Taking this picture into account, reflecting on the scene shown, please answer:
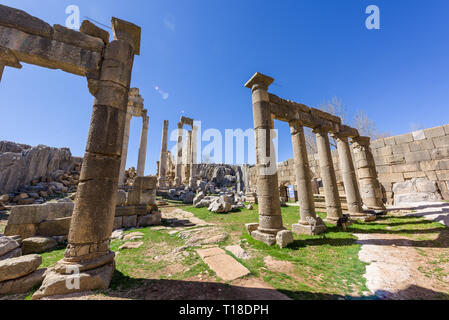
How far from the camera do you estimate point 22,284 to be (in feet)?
9.23

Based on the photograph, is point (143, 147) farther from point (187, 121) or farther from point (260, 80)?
point (260, 80)

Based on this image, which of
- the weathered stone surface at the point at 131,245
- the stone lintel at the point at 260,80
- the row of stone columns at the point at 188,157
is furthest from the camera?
the row of stone columns at the point at 188,157

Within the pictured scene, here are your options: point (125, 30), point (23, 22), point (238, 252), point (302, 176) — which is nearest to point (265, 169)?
point (302, 176)

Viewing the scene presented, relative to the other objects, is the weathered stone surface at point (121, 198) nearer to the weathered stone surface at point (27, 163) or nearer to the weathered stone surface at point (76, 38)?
the weathered stone surface at point (76, 38)

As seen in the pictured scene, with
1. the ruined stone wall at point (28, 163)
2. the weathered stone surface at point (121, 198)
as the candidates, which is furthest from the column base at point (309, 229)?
the ruined stone wall at point (28, 163)

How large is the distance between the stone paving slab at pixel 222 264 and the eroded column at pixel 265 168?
150 centimetres

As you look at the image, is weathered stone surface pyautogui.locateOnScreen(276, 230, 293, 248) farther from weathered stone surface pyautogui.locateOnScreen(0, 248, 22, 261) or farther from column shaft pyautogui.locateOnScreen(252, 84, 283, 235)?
weathered stone surface pyautogui.locateOnScreen(0, 248, 22, 261)

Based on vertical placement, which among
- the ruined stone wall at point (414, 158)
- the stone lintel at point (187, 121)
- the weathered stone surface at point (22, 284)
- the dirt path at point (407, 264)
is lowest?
the dirt path at point (407, 264)

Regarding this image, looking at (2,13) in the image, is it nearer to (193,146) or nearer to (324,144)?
(324,144)

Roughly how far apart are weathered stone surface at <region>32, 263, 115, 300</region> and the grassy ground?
20 cm

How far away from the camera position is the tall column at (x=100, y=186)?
2.84 meters

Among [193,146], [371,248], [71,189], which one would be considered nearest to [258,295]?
[371,248]

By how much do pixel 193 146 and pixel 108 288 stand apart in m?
19.4

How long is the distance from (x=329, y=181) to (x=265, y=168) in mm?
3977
